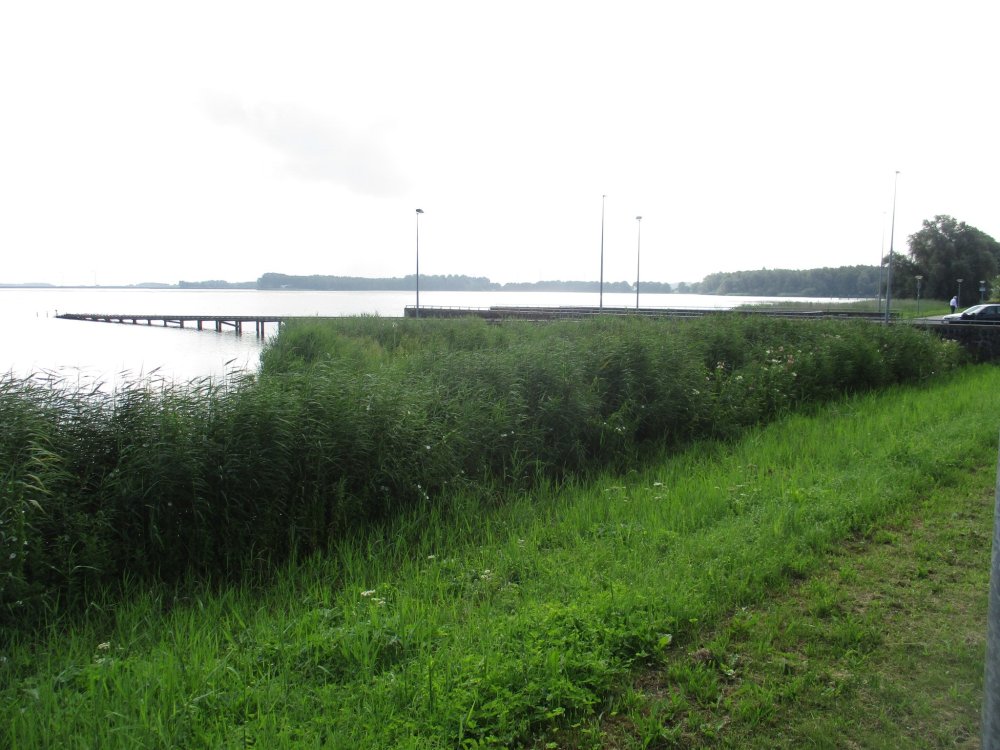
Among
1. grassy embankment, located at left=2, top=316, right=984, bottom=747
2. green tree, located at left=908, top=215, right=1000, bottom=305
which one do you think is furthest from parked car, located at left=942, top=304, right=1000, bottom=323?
grassy embankment, located at left=2, top=316, right=984, bottom=747

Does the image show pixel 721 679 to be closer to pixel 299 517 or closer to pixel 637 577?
pixel 637 577

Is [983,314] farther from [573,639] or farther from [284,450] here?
[573,639]

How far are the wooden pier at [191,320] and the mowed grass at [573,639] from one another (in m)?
59.7

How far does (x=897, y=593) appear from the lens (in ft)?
14.7

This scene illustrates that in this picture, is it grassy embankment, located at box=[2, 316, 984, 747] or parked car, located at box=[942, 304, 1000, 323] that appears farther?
parked car, located at box=[942, 304, 1000, 323]

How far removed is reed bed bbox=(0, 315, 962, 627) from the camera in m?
5.18

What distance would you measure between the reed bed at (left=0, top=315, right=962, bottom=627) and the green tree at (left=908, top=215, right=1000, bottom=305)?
76.7 m

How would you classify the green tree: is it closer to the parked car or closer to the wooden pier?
the parked car

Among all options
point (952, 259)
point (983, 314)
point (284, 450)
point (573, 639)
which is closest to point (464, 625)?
point (573, 639)

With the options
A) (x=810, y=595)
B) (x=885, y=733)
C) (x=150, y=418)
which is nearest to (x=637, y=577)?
(x=810, y=595)

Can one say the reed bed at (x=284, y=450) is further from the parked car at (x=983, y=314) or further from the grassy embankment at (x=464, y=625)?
the parked car at (x=983, y=314)

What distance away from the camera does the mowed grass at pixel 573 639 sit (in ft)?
10.4

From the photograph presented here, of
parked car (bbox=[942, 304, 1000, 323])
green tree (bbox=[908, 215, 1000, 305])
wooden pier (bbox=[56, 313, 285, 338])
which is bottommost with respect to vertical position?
wooden pier (bbox=[56, 313, 285, 338])

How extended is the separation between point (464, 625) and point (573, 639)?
0.72 metres
